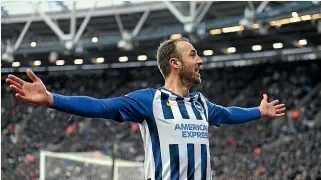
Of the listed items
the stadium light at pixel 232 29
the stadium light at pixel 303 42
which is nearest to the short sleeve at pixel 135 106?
the stadium light at pixel 232 29

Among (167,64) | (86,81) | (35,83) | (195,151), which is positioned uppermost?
(86,81)

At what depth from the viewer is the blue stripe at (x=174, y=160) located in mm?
3250

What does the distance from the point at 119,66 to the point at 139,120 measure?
26.1 m

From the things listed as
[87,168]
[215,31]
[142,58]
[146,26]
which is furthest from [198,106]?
[142,58]

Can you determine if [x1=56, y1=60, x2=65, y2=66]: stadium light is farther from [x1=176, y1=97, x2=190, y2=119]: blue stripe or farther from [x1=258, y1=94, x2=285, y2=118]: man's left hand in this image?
[x1=176, y1=97, x2=190, y2=119]: blue stripe

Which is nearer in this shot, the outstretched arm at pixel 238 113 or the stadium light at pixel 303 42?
the outstretched arm at pixel 238 113

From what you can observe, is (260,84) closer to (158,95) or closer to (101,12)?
(101,12)

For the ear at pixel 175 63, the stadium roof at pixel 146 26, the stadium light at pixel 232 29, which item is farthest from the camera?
the stadium light at pixel 232 29

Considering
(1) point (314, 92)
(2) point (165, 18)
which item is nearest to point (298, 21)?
(1) point (314, 92)

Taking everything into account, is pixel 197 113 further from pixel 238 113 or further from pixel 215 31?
pixel 215 31

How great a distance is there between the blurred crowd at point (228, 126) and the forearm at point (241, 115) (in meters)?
13.1

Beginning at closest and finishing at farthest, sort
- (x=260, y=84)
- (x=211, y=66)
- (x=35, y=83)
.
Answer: (x=35, y=83)
(x=260, y=84)
(x=211, y=66)

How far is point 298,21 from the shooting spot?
2142cm

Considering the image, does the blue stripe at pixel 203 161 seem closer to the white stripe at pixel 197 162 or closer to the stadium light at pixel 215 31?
the white stripe at pixel 197 162
